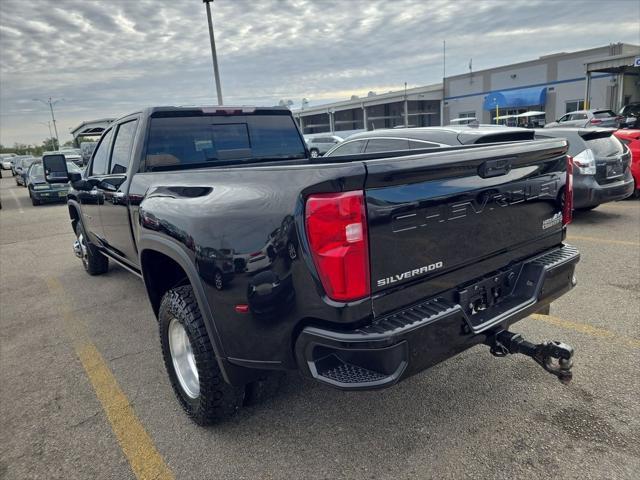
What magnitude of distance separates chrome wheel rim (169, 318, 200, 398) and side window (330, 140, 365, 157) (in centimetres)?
547

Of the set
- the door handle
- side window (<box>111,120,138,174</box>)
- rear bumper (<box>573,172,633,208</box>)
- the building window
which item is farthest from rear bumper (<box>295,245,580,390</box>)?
the building window

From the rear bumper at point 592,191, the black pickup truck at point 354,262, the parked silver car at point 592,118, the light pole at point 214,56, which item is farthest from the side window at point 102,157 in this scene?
the parked silver car at point 592,118

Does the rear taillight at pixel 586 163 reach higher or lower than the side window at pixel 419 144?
lower

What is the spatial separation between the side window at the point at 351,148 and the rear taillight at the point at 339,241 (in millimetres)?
6144

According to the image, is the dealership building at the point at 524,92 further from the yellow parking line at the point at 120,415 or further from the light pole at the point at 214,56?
the yellow parking line at the point at 120,415

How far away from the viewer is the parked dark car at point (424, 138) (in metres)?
6.15

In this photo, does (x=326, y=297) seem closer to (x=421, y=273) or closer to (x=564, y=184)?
(x=421, y=273)

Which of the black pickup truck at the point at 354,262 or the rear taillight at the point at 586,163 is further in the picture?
the rear taillight at the point at 586,163

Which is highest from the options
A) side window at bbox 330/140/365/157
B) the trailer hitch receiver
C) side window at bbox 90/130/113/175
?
side window at bbox 90/130/113/175

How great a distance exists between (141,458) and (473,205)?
2.24 m

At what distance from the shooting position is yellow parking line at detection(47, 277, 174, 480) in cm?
248

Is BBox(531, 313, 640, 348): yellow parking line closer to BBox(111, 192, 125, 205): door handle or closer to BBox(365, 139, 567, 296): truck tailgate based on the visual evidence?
BBox(365, 139, 567, 296): truck tailgate

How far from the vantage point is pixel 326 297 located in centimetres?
194

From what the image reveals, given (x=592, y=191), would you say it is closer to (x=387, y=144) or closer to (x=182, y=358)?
(x=387, y=144)
